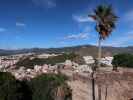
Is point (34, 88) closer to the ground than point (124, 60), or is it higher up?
closer to the ground

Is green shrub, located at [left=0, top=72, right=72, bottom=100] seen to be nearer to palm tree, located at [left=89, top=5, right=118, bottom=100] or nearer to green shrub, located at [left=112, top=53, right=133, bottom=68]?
palm tree, located at [left=89, top=5, right=118, bottom=100]

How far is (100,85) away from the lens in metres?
16.3

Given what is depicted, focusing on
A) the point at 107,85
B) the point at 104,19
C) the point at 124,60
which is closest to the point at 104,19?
the point at 104,19

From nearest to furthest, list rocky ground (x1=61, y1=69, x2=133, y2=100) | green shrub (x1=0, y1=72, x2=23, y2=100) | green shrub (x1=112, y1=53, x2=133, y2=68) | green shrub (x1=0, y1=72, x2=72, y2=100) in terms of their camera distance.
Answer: rocky ground (x1=61, y1=69, x2=133, y2=100)
green shrub (x1=0, y1=72, x2=23, y2=100)
green shrub (x1=0, y1=72, x2=72, y2=100)
green shrub (x1=112, y1=53, x2=133, y2=68)

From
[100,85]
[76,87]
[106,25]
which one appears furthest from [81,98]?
[106,25]

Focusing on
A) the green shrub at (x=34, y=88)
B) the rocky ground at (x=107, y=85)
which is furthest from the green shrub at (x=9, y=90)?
the rocky ground at (x=107, y=85)

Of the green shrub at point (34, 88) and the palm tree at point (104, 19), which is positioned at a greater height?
the palm tree at point (104, 19)

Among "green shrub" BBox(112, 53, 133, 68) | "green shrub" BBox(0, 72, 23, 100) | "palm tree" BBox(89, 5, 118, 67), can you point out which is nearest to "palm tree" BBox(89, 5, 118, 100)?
"palm tree" BBox(89, 5, 118, 67)

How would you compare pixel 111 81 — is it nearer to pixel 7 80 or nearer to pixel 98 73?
pixel 98 73

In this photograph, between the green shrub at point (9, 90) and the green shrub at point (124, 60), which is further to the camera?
the green shrub at point (124, 60)

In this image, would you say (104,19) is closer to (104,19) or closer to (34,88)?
(104,19)

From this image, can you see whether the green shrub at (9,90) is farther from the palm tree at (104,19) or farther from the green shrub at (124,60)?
the green shrub at (124,60)

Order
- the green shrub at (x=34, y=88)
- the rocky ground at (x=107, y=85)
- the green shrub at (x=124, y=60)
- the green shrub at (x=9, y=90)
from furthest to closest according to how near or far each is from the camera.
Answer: the green shrub at (x=124, y=60), the green shrub at (x=34, y=88), the green shrub at (x=9, y=90), the rocky ground at (x=107, y=85)

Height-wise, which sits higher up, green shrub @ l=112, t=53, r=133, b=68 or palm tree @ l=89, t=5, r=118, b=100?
palm tree @ l=89, t=5, r=118, b=100
